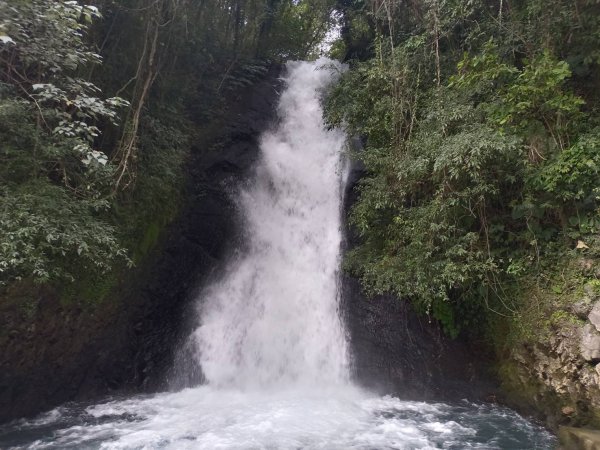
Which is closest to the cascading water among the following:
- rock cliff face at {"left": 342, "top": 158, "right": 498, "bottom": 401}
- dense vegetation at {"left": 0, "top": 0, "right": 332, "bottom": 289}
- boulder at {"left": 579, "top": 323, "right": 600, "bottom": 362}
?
rock cliff face at {"left": 342, "top": 158, "right": 498, "bottom": 401}

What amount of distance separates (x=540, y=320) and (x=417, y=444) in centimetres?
242

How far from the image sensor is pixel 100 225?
5.89m

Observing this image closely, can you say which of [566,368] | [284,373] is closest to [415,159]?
[566,368]

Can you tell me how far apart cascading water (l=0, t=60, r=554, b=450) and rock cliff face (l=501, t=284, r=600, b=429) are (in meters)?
0.40

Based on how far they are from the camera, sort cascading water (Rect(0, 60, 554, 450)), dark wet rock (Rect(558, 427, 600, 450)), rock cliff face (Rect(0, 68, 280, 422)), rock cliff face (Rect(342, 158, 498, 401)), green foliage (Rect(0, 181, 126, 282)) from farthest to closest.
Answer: rock cliff face (Rect(342, 158, 498, 401)) → rock cliff face (Rect(0, 68, 280, 422)) → cascading water (Rect(0, 60, 554, 450)) → green foliage (Rect(0, 181, 126, 282)) → dark wet rock (Rect(558, 427, 600, 450))

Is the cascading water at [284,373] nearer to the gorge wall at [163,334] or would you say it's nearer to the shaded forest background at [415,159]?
the gorge wall at [163,334]

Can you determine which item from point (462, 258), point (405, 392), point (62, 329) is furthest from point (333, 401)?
point (62, 329)

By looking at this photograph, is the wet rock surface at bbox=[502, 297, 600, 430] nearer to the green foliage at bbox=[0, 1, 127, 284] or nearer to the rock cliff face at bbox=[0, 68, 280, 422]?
the rock cliff face at bbox=[0, 68, 280, 422]

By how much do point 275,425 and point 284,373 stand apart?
1885 mm

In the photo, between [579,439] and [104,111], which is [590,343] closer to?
Result: [579,439]

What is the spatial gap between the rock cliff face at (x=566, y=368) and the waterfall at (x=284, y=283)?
2.98 m

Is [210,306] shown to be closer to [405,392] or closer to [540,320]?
[405,392]

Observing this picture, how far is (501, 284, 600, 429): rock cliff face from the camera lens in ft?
17.4

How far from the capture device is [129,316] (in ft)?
25.4
